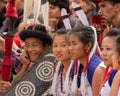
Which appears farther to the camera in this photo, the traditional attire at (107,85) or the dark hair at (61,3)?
the dark hair at (61,3)

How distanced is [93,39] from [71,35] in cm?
21

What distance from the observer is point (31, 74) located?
17.5 feet

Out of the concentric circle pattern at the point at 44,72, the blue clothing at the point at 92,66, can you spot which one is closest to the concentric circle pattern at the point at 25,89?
the concentric circle pattern at the point at 44,72

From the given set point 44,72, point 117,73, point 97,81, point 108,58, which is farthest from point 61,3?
point 117,73

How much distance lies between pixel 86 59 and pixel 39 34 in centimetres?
75

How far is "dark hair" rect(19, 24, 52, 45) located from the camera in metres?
5.48

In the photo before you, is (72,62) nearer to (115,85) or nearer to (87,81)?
(87,81)

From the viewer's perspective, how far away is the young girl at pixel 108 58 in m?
4.45

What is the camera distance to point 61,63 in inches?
205

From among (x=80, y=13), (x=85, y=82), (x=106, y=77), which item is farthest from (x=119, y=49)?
(x=80, y=13)

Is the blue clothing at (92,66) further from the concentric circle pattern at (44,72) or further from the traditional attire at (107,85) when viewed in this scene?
the concentric circle pattern at (44,72)

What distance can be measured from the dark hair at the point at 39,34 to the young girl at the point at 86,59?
52 centimetres

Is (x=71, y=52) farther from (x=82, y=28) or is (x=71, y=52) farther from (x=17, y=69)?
(x=17, y=69)

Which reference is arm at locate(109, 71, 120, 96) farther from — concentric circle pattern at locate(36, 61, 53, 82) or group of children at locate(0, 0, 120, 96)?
concentric circle pattern at locate(36, 61, 53, 82)
